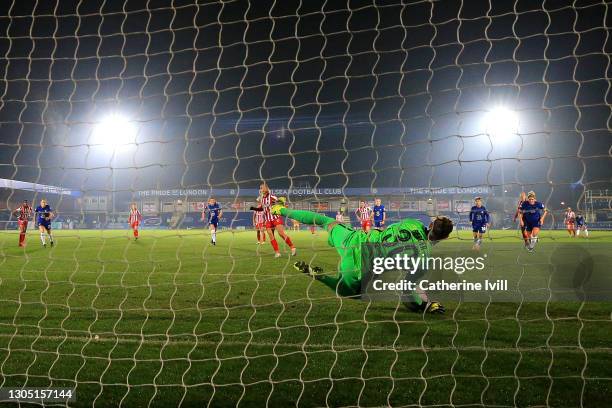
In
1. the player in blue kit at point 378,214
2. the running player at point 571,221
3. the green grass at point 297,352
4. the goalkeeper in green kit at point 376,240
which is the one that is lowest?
the green grass at point 297,352

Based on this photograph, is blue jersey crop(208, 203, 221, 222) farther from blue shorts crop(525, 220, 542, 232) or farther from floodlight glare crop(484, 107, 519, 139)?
blue shorts crop(525, 220, 542, 232)

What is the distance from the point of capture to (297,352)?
384 centimetres

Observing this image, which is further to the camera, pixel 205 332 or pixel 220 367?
pixel 205 332

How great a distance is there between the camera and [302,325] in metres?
4.66

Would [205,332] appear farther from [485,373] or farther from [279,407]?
[485,373]

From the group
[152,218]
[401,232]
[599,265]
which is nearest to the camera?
[401,232]

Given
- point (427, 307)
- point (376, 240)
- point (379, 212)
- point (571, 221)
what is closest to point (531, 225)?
point (571, 221)

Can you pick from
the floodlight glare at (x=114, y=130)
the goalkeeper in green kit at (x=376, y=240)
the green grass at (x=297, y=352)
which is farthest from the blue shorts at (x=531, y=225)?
the floodlight glare at (x=114, y=130)

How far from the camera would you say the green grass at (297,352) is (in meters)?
3.07

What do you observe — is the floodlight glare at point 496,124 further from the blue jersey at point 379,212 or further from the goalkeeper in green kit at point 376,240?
the blue jersey at point 379,212

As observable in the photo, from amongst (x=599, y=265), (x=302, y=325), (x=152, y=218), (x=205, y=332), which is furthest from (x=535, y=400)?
(x=152, y=218)

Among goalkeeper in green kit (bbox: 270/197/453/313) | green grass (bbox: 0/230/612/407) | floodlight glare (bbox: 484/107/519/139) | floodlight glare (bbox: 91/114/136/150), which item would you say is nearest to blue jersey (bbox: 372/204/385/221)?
floodlight glare (bbox: 484/107/519/139)

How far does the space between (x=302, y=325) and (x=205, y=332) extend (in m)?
0.91

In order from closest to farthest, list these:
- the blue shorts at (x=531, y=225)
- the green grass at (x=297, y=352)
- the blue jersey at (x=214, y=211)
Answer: the green grass at (x=297, y=352)
the blue shorts at (x=531, y=225)
the blue jersey at (x=214, y=211)
